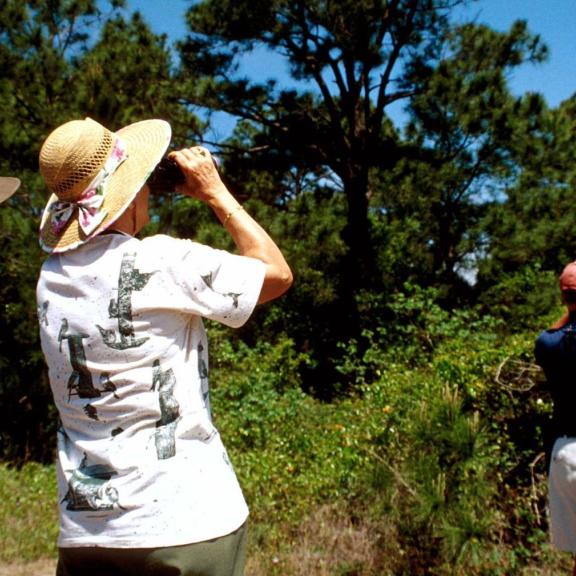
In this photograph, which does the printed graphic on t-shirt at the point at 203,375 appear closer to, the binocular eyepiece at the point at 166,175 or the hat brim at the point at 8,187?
the binocular eyepiece at the point at 166,175

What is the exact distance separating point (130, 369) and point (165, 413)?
11 cm

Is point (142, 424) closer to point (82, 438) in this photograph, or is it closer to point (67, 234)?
point (82, 438)

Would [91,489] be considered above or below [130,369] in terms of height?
below

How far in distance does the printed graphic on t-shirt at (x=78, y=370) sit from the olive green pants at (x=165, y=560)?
30 cm

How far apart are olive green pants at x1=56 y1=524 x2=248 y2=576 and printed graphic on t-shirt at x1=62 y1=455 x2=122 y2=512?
83 millimetres

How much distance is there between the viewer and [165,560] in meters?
1.40

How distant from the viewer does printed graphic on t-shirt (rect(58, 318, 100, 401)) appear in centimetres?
147

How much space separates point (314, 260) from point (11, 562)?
683 centimetres

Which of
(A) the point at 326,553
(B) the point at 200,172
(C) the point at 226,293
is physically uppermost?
(B) the point at 200,172

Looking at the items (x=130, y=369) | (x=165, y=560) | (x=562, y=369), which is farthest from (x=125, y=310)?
(x=562, y=369)

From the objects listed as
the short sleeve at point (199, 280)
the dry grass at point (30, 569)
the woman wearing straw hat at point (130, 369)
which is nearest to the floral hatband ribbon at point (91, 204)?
the woman wearing straw hat at point (130, 369)

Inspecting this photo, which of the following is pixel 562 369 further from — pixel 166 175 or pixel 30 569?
pixel 30 569

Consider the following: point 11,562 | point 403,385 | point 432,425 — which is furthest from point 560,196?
point 11,562

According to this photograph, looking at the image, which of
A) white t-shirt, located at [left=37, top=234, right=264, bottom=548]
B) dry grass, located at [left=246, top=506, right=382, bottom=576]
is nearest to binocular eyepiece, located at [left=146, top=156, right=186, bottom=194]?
white t-shirt, located at [left=37, top=234, right=264, bottom=548]
